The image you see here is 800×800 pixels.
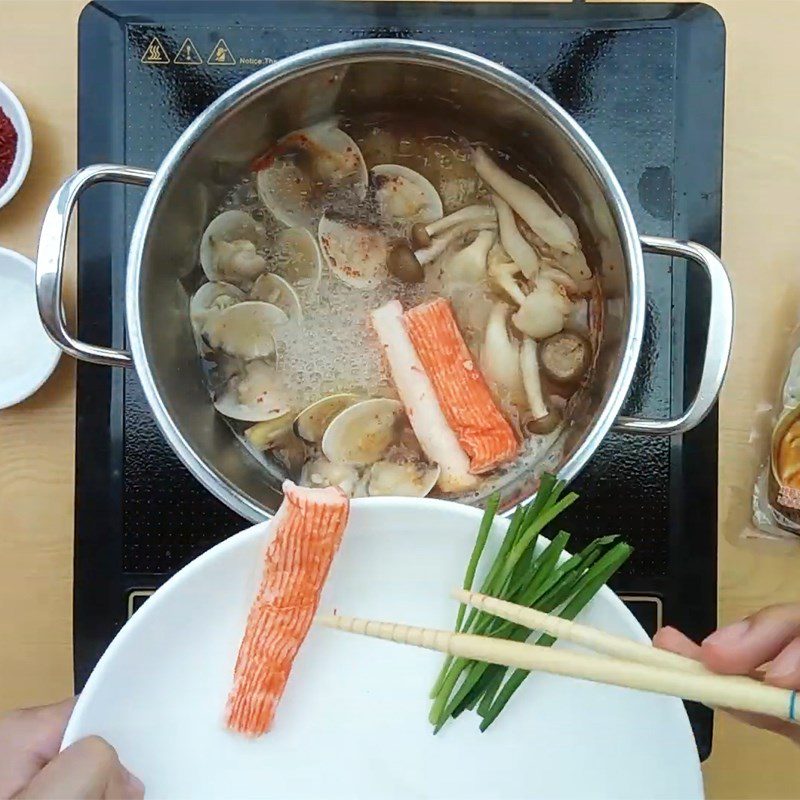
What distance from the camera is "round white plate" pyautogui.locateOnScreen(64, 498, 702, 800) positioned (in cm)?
64

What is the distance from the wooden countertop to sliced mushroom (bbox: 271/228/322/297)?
9.6 inches

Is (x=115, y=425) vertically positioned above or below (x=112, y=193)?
below

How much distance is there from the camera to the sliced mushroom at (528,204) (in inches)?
33.2

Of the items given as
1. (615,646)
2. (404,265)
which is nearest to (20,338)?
(404,265)

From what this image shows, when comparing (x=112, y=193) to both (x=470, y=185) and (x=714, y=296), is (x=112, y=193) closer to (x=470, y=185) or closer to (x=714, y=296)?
(x=470, y=185)

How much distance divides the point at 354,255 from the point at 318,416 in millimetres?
170

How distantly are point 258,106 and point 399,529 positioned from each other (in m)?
0.40

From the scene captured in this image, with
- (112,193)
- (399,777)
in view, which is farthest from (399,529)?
(112,193)

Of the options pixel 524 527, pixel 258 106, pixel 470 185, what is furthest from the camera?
pixel 470 185

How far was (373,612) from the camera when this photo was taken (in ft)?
2.16

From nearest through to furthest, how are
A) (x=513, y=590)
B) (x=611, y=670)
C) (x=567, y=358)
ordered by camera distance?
(x=611, y=670) → (x=513, y=590) → (x=567, y=358)

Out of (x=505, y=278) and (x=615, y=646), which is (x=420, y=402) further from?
(x=615, y=646)

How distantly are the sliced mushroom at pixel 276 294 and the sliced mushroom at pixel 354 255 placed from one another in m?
0.05

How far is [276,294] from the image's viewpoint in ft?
2.82
